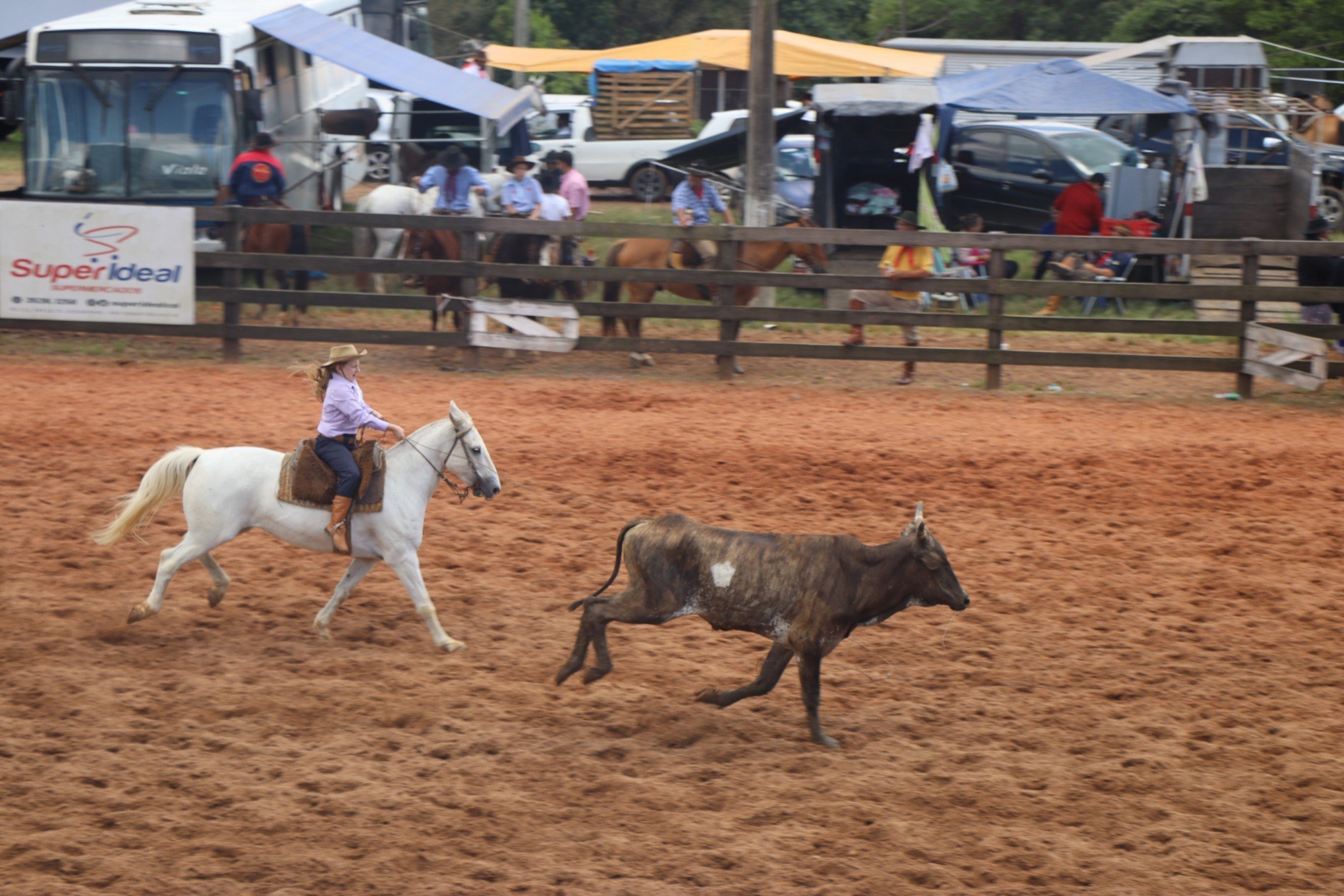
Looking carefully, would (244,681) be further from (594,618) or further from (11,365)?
A: (11,365)

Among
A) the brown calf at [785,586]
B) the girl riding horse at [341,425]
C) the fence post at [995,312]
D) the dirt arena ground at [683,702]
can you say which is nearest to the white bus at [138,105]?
the dirt arena ground at [683,702]

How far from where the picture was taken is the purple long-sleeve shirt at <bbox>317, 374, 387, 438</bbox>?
20.7 ft

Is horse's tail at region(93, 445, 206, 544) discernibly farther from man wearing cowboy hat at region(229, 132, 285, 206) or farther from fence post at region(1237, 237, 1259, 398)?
fence post at region(1237, 237, 1259, 398)

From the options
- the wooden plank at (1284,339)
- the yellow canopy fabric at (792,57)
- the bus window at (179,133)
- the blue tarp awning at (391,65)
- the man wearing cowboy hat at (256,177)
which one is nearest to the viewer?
the wooden plank at (1284,339)

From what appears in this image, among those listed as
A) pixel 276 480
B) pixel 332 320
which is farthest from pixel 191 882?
pixel 332 320

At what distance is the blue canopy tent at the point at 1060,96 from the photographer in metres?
17.2

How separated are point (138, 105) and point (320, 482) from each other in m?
11.5

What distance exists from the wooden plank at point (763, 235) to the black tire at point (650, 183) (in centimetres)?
1202

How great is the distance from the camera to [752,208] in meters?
16.1

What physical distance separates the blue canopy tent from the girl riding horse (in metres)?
13.1

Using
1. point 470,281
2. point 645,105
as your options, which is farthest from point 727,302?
point 645,105

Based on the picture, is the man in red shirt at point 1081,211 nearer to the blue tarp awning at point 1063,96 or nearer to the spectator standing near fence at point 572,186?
the blue tarp awning at point 1063,96

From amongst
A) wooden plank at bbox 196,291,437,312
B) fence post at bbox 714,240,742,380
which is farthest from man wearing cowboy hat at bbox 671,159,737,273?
wooden plank at bbox 196,291,437,312

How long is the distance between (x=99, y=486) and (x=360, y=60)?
1048cm
